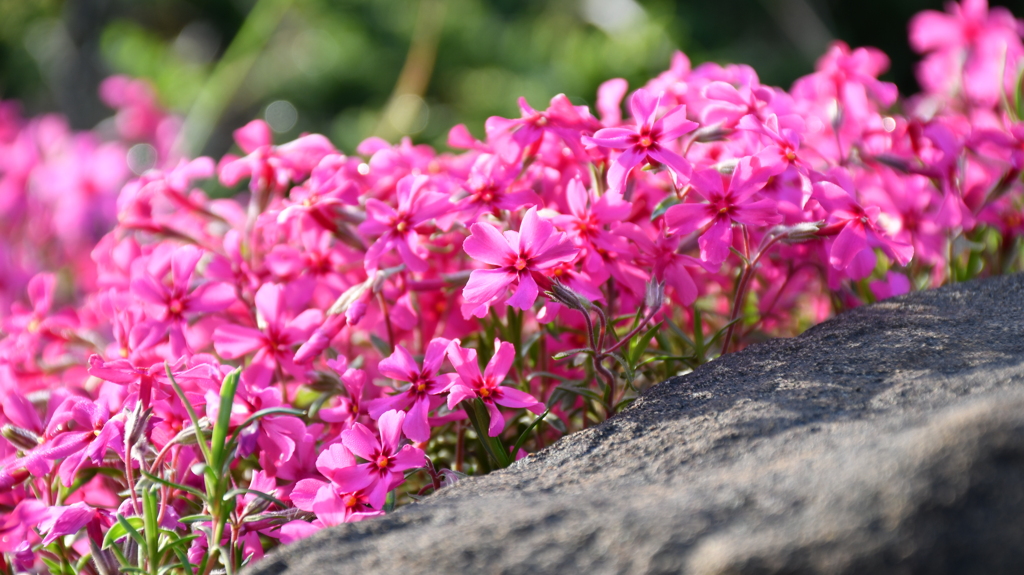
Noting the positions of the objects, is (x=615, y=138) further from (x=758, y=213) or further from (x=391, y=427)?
(x=391, y=427)

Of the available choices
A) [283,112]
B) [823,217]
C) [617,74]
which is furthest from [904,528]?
[283,112]

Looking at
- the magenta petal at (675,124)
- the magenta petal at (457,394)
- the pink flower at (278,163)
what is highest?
the pink flower at (278,163)

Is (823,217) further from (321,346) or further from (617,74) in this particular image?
(617,74)

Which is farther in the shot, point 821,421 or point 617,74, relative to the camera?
point 617,74

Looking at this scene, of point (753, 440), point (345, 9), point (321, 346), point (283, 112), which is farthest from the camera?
point (345, 9)

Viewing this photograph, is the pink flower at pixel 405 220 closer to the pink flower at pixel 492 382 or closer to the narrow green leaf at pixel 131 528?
the pink flower at pixel 492 382

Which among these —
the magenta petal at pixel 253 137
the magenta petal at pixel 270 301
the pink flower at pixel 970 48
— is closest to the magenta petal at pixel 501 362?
the magenta petal at pixel 270 301

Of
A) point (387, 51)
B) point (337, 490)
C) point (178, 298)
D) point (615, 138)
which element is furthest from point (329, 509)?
point (387, 51)

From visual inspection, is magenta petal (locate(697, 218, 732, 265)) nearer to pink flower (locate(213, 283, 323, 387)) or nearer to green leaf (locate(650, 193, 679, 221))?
green leaf (locate(650, 193, 679, 221))
